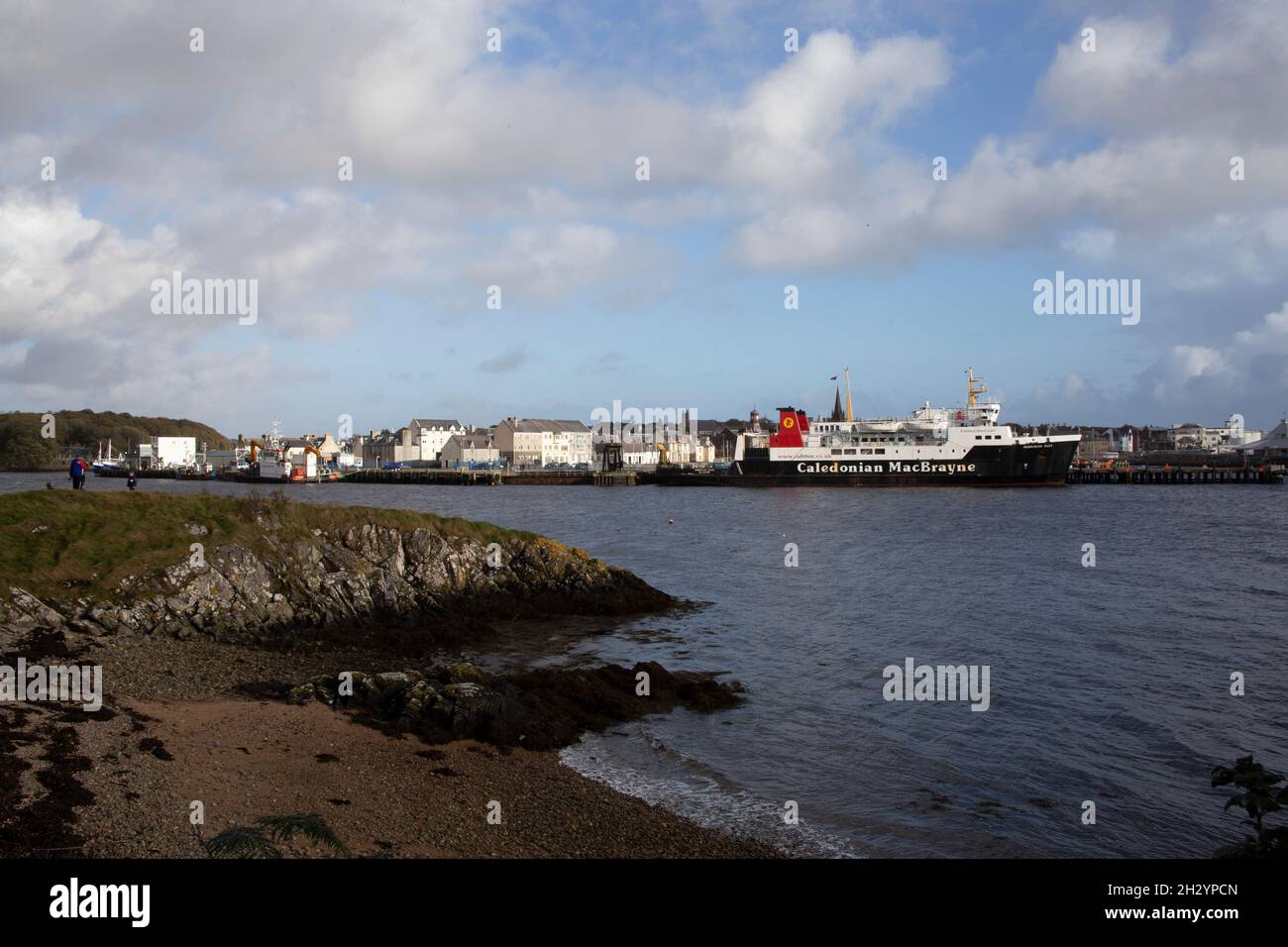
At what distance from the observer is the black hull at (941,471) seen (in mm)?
82875

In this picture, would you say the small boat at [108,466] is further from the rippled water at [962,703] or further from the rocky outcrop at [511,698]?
the rocky outcrop at [511,698]

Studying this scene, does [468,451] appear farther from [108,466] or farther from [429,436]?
[108,466]

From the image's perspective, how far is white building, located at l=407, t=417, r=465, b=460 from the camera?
15188 cm

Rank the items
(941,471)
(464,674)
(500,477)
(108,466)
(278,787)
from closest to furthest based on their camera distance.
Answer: (278,787) < (464,674) < (941,471) < (500,477) < (108,466)

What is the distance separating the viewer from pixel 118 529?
19469mm

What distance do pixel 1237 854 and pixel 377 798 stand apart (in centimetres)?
845

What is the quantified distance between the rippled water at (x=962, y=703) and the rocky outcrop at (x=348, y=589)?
226 centimetres

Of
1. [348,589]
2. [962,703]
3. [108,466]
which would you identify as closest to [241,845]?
[962,703]

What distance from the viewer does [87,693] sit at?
1234 centimetres

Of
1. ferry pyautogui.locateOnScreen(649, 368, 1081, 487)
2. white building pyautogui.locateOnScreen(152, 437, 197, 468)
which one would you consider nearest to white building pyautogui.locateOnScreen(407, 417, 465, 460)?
white building pyautogui.locateOnScreen(152, 437, 197, 468)

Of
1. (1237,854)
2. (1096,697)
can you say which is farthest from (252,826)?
(1096,697)

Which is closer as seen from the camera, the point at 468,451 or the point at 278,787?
the point at 278,787

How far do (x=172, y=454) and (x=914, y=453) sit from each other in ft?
398
